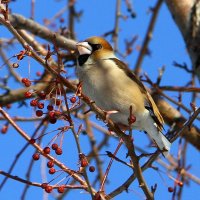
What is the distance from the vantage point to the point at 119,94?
8.44 feet

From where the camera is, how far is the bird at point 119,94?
100 inches

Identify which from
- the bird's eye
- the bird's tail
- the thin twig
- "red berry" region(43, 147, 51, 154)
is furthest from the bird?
the thin twig

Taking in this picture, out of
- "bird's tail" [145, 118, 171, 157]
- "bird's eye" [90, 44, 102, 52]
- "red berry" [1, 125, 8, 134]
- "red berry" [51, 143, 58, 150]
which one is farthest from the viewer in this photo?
"red berry" [1, 125, 8, 134]

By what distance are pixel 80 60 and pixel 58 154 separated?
74 cm

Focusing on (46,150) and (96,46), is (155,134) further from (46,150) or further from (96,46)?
(46,150)

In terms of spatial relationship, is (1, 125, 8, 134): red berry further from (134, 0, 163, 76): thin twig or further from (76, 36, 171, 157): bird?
(76, 36, 171, 157): bird

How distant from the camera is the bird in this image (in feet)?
8.36

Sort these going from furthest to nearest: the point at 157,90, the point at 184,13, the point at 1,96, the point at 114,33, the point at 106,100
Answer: the point at 114,33, the point at 1,96, the point at 184,13, the point at 157,90, the point at 106,100

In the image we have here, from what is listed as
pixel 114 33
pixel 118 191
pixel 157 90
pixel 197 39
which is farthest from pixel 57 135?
pixel 114 33

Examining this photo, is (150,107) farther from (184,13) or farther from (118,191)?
(184,13)

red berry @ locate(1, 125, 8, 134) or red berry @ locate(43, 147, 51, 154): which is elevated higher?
red berry @ locate(1, 125, 8, 134)

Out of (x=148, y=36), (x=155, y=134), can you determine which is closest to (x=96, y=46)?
(x=155, y=134)

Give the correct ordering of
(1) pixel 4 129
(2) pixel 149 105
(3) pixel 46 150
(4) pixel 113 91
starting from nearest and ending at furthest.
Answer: (3) pixel 46 150 < (4) pixel 113 91 < (2) pixel 149 105 < (1) pixel 4 129

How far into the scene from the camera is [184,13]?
3.57m
